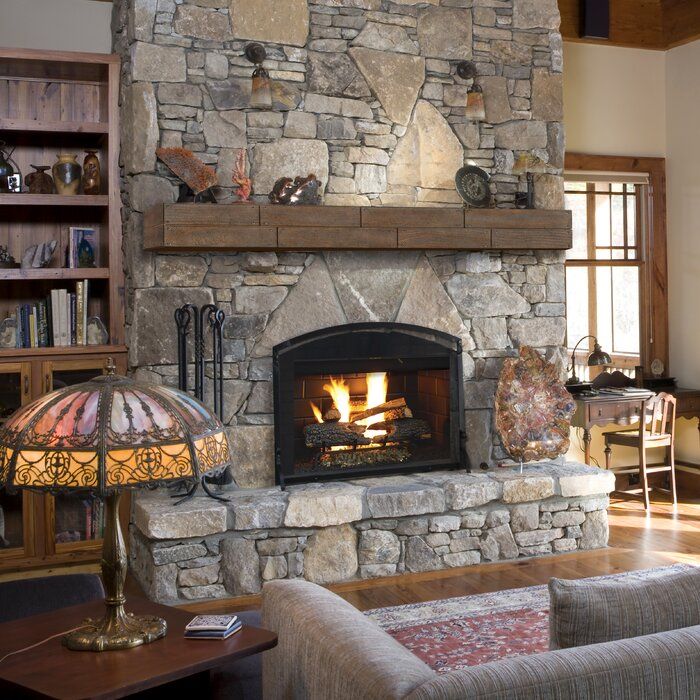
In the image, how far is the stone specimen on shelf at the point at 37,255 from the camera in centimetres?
497

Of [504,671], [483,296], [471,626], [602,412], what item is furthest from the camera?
[602,412]

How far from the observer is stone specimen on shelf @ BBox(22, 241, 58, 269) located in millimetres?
4973

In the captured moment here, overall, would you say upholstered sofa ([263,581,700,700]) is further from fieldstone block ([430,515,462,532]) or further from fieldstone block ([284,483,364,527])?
fieldstone block ([430,515,462,532])

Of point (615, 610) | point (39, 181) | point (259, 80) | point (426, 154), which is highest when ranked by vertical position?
point (259, 80)

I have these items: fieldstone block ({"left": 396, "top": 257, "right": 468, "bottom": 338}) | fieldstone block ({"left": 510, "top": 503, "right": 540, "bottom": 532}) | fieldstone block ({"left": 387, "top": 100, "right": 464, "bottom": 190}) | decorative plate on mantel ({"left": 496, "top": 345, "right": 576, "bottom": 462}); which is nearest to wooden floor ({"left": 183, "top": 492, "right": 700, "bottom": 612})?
fieldstone block ({"left": 510, "top": 503, "right": 540, "bottom": 532})

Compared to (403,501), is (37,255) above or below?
above

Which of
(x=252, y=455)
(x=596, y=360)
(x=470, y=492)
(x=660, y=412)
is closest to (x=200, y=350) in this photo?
(x=252, y=455)

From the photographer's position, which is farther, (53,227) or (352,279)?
(53,227)

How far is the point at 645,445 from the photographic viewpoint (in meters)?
6.14

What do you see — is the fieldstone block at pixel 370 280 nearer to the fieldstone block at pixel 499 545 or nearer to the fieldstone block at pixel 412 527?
the fieldstone block at pixel 412 527

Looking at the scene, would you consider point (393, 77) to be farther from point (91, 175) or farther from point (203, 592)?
point (203, 592)

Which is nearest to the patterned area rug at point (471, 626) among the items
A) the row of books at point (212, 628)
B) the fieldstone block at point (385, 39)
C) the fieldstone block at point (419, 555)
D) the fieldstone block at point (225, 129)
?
the fieldstone block at point (419, 555)

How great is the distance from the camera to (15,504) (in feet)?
16.0

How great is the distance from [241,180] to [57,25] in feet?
4.78
